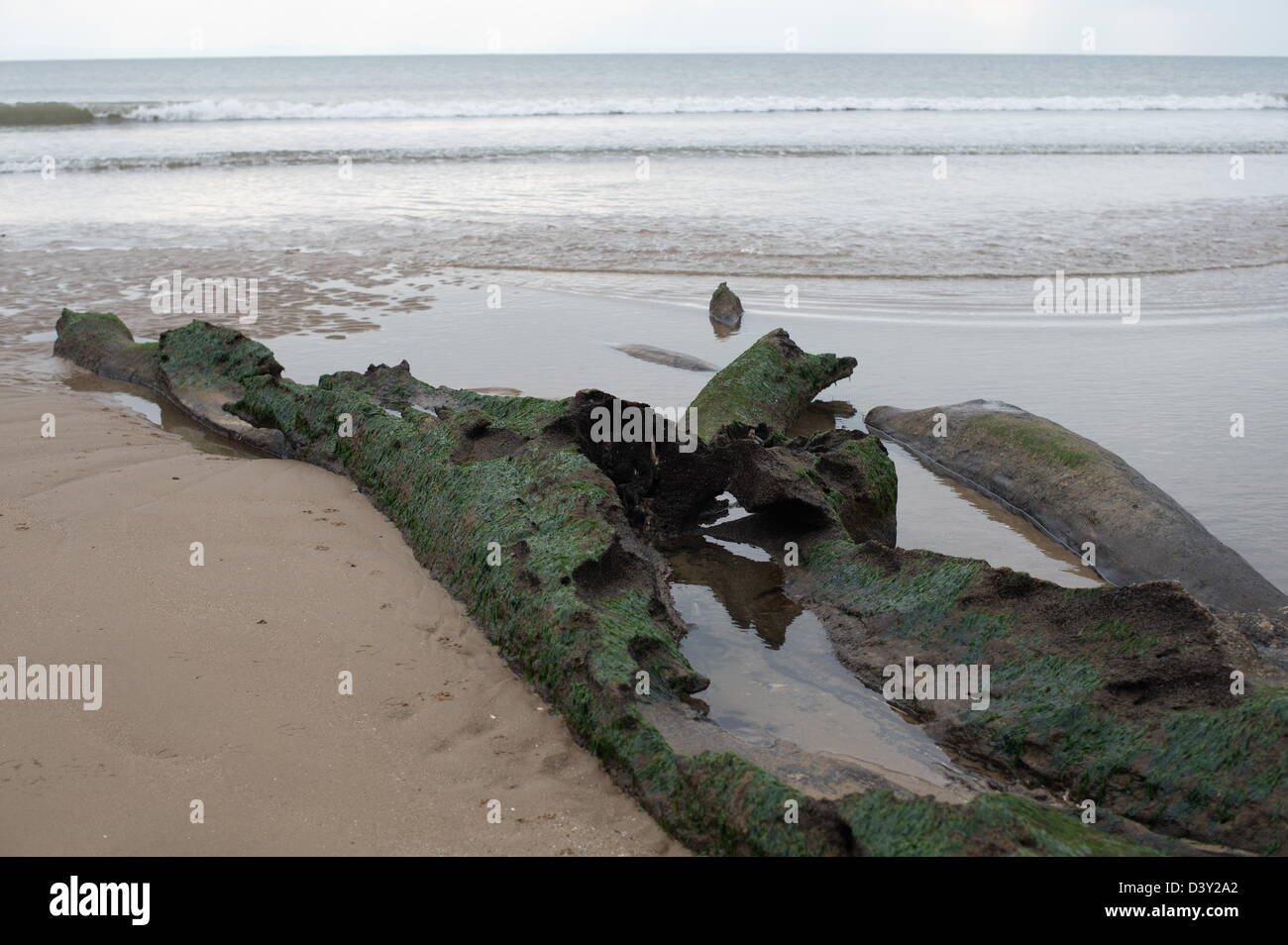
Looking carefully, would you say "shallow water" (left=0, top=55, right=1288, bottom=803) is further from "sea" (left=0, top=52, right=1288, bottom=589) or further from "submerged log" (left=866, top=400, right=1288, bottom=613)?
"submerged log" (left=866, top=400, right=1288, bottom=613)

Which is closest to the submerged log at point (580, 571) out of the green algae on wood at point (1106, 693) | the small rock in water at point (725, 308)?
the green algae on wood at point (1106, 693)

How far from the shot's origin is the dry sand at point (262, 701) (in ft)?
10.5

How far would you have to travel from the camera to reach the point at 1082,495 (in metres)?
5.99

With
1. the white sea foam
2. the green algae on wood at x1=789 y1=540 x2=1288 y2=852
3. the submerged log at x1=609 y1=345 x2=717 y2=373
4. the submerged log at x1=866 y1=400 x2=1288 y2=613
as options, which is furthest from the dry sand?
the white sea foam

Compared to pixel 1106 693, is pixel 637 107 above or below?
above

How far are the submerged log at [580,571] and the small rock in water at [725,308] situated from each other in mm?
4502

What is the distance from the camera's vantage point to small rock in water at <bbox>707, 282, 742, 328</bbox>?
10.6m

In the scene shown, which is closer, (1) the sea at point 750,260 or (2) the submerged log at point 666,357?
(1) the sea at point 750,260

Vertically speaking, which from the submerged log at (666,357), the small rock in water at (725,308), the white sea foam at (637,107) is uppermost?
the white sea foam at (637,107)

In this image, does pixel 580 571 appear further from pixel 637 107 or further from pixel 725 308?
pixel 637 107

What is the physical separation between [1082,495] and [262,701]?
175 inches

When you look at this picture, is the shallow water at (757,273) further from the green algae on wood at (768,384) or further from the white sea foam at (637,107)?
the white sea foam at (637,107)

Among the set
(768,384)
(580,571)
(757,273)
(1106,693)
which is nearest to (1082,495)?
(768,384)
